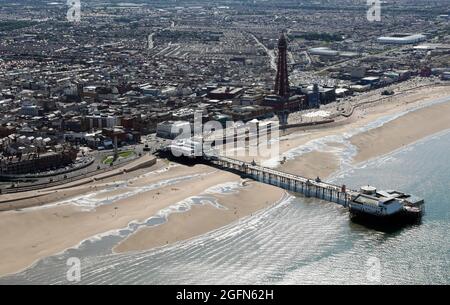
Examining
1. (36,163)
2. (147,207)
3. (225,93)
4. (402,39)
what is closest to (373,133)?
(225,93)

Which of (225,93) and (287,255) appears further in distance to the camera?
(225,93)

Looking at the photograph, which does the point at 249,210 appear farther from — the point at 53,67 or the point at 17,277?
the point at 53,67

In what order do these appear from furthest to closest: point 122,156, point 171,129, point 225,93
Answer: point 225,93 → point 171,129 → point 122,156

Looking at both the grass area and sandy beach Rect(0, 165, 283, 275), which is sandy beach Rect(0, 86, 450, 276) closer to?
sandy beach Rect(0, 165, 283, 275)

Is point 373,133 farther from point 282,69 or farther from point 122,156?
point 122,156
